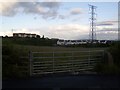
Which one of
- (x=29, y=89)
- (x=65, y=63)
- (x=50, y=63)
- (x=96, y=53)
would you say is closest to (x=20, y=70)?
(x=50, y=63)

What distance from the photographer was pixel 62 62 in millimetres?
24406

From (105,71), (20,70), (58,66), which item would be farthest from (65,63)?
(20,70)

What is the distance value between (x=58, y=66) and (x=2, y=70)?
4828 mm

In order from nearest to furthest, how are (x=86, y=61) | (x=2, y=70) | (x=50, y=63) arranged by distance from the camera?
(x=2, y=70)
(x=50, y=63)
(x=86, y=61)

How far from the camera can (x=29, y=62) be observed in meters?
21.1

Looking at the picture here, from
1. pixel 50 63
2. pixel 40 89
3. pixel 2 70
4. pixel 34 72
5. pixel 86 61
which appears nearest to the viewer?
pixel 40 89

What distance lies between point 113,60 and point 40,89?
12771 mm

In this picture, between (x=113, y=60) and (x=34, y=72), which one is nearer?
(x=34, y=72)

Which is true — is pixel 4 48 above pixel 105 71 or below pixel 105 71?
above

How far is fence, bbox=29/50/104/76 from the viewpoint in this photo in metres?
21.8

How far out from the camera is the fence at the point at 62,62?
21791 millimetres

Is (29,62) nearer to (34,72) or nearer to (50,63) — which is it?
(34,72)

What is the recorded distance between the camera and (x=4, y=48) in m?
21.8

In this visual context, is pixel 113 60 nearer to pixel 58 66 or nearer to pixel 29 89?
pixel 58 66
